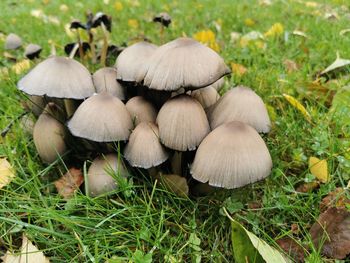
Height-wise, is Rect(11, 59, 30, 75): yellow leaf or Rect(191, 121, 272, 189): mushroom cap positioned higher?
Rect(191, 121, 272, 189): mushroom cap

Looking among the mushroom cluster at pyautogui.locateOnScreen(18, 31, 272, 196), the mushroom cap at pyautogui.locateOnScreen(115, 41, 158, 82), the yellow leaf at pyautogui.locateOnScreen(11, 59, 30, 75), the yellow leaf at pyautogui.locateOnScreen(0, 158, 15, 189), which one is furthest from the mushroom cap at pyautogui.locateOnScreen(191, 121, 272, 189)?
the yellow leaf at pyautogui.locateOnScreen(11, 59, 30, 75)

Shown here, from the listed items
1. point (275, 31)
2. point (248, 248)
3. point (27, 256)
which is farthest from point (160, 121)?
point (275, 31)

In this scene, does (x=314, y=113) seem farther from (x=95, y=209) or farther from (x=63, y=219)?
(x=63, y=219)

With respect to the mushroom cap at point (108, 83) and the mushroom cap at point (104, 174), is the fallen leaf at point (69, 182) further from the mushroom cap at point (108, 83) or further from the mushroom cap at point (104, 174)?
the mushroom cap at point (108, 83)

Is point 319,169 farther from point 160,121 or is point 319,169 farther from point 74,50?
point 74,50

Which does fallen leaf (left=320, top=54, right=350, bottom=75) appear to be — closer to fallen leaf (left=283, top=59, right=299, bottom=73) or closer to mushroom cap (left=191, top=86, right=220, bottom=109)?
fallen leaf (left=283, top=59, right=299, bottom=73)

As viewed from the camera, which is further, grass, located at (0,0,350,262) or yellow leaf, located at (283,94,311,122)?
yellow leaf, located at (283,94,311,122)

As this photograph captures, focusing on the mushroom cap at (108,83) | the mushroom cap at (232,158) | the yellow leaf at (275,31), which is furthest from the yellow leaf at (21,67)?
the yellow leaf at (275,31)
